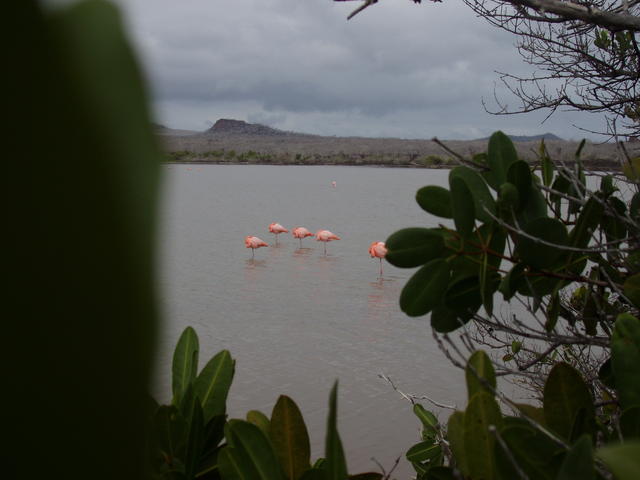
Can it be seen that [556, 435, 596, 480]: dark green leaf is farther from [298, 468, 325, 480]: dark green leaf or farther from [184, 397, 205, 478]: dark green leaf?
[184, 397, 205, 478]: dark green leaf

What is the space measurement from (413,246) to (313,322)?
5673 mm

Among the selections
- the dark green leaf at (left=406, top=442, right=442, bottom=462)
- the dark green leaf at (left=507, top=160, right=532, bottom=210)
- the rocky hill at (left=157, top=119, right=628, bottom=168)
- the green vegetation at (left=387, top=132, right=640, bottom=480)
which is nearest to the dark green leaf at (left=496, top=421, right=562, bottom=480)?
the green vegetation at (left=387, top=132, right=640, bottom=480)

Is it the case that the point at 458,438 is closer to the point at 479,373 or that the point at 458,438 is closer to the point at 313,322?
the point at 479,373

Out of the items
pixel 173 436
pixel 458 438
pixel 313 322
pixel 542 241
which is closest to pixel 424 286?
pixel 542 241

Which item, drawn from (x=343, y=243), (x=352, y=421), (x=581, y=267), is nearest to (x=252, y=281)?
(x=343, y=243)

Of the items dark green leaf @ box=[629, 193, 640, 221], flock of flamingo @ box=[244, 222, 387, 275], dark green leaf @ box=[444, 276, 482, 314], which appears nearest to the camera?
dark green leaf @ box=[444, 276, 482, 314]

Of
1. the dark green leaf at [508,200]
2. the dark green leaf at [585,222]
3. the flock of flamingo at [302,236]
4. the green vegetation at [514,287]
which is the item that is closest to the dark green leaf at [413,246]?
the green vegetation at [514,287]

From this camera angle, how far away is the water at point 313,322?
4.46 metres

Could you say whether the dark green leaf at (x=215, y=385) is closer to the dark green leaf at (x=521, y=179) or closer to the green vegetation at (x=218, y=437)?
the green vegetation at (x=218, y=437)

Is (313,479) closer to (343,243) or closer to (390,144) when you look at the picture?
(343,243)

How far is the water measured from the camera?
4.46 m

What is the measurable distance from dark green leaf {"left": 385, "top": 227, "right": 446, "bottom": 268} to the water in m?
0.66

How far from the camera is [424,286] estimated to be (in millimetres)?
872

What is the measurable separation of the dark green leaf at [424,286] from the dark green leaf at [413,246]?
1cm
